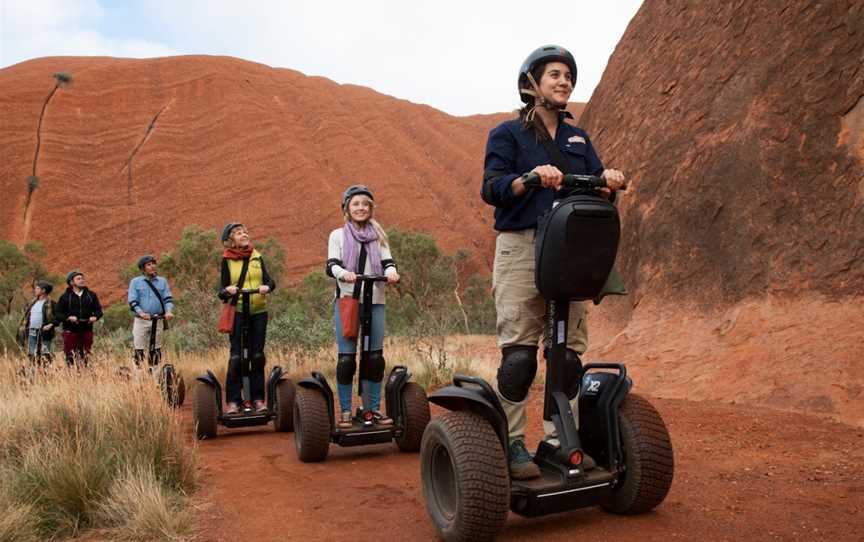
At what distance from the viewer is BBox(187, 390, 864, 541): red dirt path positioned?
343 cm

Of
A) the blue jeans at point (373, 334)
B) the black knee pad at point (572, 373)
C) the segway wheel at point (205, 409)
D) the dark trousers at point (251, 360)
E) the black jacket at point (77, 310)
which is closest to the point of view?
the black knee pad at point (572, 373)

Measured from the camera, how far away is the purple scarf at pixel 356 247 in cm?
593

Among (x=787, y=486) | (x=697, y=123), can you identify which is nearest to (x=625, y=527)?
(x=787, y=486)

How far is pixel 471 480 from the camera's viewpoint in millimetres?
3098

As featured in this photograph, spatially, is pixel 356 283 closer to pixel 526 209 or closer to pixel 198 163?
pixel 526 209

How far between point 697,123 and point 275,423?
745 centimetres

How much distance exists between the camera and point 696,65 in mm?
10859

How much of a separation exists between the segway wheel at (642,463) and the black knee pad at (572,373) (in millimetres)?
272

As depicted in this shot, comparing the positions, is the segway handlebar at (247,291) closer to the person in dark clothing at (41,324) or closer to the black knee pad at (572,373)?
the black knee pad at (572,373)

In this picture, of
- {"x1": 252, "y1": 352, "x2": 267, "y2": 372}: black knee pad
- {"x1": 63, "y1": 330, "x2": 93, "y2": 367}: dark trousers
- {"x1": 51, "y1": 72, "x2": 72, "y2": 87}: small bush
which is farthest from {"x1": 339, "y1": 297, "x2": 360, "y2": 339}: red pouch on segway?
{"x1": 51, "y1": 72, "x2": 72, "y2": 87}: small bush

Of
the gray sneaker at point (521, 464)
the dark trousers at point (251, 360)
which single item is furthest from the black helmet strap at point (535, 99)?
the dark trousers at point (251, 360)

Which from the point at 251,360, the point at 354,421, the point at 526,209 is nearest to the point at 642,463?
the point at 526,209

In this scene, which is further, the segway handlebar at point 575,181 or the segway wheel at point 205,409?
the segway wheel at point 205,409

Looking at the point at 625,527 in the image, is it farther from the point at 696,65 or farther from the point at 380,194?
the point at 380,194
